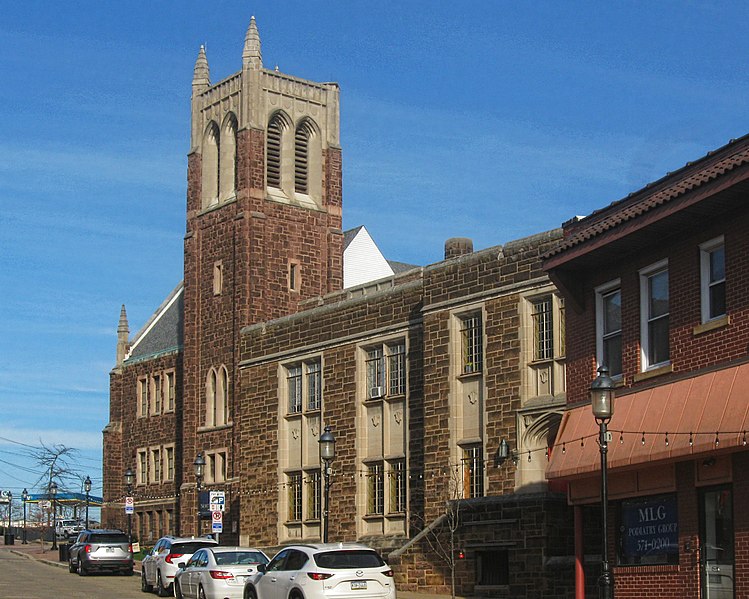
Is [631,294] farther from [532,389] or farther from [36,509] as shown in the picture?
[36,509]

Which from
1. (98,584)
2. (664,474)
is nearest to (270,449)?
(98,584)

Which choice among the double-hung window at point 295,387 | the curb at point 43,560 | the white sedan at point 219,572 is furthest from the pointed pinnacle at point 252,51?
the white sedan at point 219,572

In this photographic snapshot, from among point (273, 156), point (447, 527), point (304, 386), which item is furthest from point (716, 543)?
point (273, 156)

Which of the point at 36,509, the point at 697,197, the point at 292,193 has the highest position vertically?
the point at 292,193

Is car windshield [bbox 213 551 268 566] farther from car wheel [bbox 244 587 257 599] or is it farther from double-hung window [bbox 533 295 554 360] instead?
double-hung window [bbox 533 295 554 360]

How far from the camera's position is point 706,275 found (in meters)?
20.5

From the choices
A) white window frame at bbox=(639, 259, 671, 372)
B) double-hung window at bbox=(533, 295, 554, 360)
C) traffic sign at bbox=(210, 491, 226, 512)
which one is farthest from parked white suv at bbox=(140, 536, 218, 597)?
white window frame at bbox=(639, 259, 671, 372)

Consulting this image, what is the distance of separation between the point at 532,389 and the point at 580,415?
10024 millimetres

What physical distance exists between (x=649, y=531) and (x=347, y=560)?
5.18 metres

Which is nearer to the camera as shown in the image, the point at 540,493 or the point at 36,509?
the point at 540,493

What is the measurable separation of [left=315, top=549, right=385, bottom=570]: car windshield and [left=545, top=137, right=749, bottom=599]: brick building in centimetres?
361

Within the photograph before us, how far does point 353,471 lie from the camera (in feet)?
138

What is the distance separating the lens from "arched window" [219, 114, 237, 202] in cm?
5925

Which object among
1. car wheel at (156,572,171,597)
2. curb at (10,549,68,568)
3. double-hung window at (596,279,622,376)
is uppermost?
double-hung window at (596,279,622,376)
